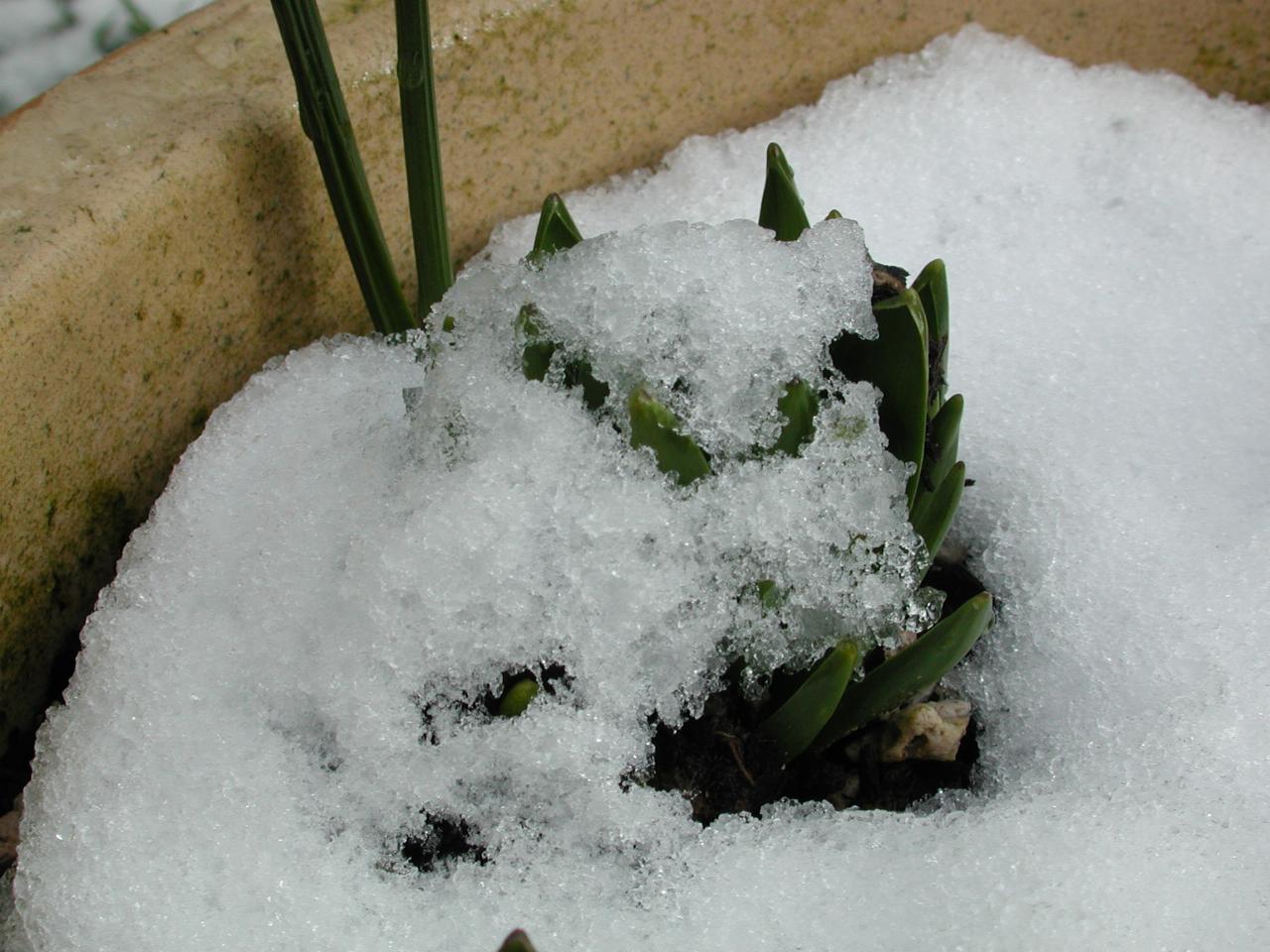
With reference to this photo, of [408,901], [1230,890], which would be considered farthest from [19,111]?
[1230,890]

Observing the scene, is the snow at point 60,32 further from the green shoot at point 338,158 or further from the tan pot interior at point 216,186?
the green shoot at point 338,158

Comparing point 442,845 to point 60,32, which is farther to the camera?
point 60,32

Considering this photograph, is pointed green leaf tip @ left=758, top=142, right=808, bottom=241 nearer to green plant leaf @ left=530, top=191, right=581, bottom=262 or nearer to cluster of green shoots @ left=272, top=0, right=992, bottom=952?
cluster of green shoots @ left=272, top=0, right=992, bottom=952

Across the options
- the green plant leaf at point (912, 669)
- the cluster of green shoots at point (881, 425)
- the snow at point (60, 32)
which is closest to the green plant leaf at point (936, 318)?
the cluster of green shoots at point (881, 425)

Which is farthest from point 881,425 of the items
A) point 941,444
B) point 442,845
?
point 442,845

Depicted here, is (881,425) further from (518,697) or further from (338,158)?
(338,158)

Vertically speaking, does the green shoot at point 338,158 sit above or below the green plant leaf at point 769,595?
above
